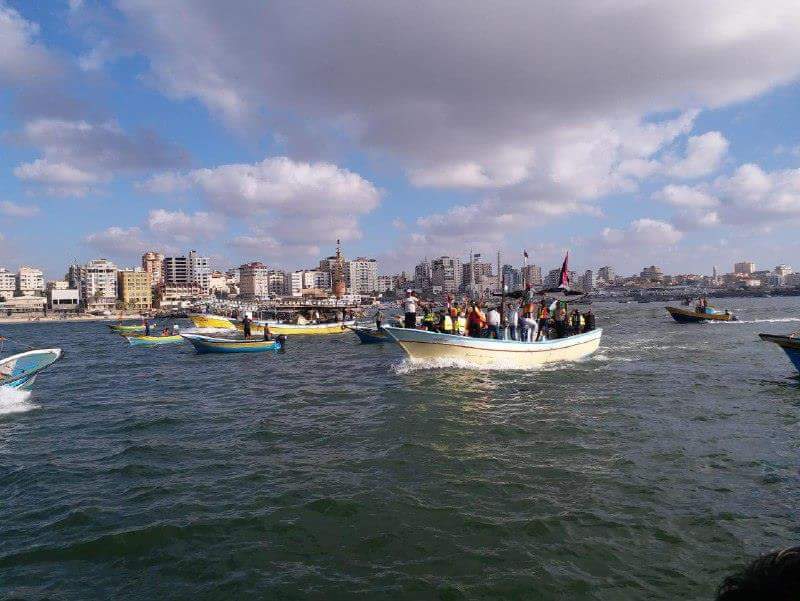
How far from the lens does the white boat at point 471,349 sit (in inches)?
807

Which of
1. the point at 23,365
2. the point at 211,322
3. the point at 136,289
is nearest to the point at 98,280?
the point at 136,289

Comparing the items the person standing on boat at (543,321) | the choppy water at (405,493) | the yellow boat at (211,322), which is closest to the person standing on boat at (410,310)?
the choppy water at (405,493)

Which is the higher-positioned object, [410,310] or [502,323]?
[410,310]

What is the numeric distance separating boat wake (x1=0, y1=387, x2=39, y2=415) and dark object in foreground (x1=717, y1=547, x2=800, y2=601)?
801 inches

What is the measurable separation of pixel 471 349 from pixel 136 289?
17434cm

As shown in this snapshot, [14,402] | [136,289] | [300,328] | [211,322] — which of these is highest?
[136,289]

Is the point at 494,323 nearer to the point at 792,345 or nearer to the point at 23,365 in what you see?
the point at 792,345

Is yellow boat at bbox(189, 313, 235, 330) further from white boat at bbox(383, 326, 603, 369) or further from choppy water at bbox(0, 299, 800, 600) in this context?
white boat at bbox(383, 326, 603, 369)

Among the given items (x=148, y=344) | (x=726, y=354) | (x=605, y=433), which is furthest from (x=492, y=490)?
(x=148, y=344)

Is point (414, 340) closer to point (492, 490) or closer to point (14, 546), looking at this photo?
point (492, 490)

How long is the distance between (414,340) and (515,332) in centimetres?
468

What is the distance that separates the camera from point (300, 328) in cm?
4906

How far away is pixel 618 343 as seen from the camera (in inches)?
1394

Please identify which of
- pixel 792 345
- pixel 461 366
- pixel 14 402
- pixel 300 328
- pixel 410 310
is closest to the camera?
pixel 14 402
